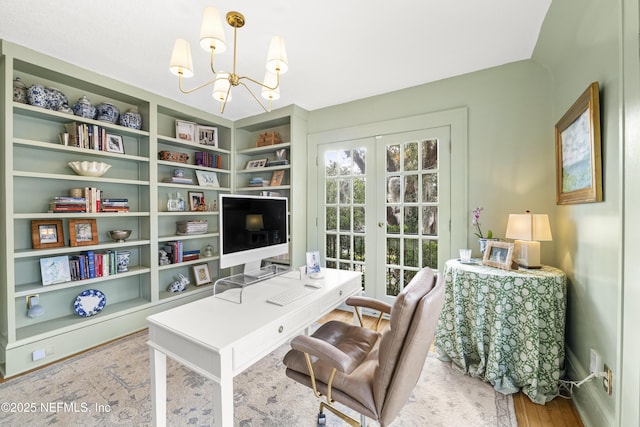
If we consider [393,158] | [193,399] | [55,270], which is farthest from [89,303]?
[393,158]

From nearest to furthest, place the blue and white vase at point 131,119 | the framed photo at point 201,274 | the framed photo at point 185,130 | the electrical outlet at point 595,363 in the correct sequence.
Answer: the electrical outlet at point 595,363
the blue and white vase at point 131,119
the framed photo at point 185,130
the framed photo at point 201,274

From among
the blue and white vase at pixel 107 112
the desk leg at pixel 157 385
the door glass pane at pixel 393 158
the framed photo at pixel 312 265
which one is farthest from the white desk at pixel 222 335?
the blue and white vase at pixel 107 112

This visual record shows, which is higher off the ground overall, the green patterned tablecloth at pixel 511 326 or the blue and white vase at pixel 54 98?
the blue and white vase at pixel 54 98

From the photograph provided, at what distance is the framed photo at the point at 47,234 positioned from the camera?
7.38ft

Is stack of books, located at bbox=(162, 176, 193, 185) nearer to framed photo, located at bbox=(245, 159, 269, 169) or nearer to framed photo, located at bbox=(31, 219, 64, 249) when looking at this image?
framed photo, located at bbox=(245, 159, 269, 169)

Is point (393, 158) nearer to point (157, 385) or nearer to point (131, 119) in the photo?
point (157, 385)

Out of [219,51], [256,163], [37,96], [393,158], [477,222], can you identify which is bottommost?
[477,222]

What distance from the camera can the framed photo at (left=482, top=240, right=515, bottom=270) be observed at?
76.4 inches

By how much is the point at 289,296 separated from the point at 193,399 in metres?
0.97

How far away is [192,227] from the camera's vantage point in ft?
11.0

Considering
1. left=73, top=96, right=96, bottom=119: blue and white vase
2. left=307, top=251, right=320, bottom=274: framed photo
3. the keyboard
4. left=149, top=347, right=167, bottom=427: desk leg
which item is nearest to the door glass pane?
left=307, top=251, right=320, bottom=274: framed photo

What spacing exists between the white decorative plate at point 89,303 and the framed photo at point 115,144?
140 cm

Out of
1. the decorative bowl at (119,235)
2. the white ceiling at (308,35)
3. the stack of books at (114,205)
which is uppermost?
the white ceiling at (308,35)

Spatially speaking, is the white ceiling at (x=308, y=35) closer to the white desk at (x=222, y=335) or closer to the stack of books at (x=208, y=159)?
the stack of books at (x=208, y=159)
